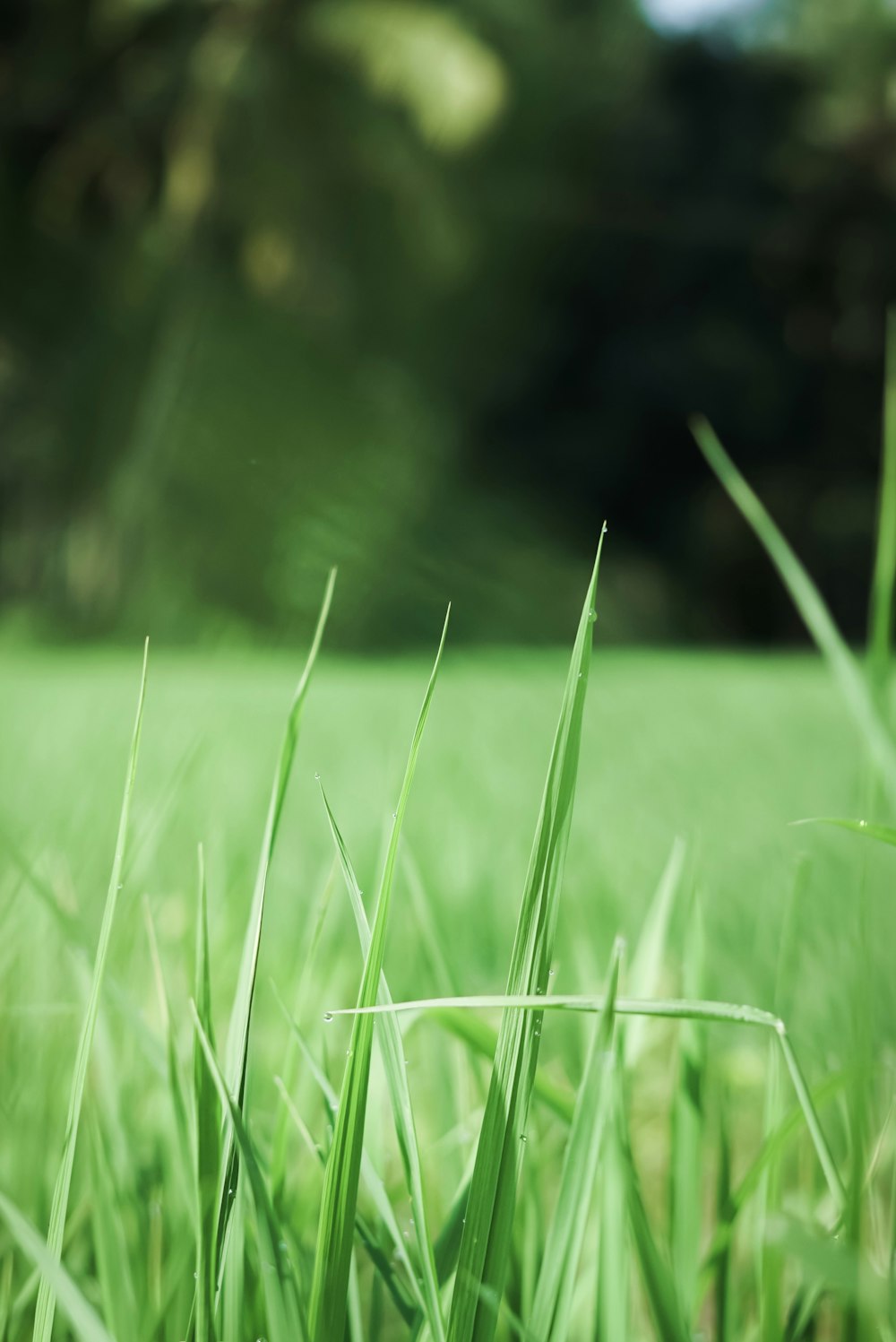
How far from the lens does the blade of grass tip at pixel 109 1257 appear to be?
0.27 metres

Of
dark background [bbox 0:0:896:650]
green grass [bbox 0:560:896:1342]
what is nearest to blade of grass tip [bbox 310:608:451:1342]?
green grass [bbox 0:560:896:1342]

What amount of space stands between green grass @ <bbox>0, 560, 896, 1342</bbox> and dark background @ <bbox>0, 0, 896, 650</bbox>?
2.70m

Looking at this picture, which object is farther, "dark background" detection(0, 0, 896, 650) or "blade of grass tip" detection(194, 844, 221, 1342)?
"dark background" detection(0, 0, 896, 650)

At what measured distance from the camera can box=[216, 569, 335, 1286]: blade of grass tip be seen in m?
0.22

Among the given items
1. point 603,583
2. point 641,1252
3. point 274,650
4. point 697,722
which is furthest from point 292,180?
point 641,1252

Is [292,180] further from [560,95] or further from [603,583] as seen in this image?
[603,583]

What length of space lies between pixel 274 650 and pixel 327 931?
359 centimetres

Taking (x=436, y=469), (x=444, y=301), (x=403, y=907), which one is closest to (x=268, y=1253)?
(x=403, y=907)

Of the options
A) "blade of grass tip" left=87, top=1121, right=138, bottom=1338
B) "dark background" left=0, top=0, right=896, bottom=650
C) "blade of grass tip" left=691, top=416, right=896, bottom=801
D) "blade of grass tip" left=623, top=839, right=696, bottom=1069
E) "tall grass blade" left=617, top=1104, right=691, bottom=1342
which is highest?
"dark background" left=0, top=0, right=896, bottom=650

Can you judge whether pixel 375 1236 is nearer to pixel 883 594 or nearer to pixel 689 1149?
pixel 689 1149

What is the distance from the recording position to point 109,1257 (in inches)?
10.8

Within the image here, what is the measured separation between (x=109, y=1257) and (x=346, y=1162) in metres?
0.10

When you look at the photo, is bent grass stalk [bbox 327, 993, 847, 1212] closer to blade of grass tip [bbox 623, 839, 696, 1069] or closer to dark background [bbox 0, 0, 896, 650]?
blade of grass tip [bbox 623, 839, 696, 1069]

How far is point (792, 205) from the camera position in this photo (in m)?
8.82
